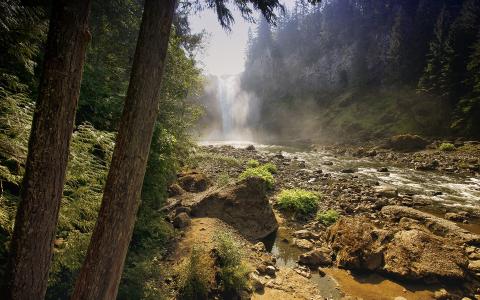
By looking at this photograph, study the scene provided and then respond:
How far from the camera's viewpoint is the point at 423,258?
7918 millimetres

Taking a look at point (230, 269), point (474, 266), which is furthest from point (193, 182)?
point (474, 266)

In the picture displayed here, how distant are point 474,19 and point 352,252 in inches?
1894

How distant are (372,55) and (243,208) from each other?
64.4 m

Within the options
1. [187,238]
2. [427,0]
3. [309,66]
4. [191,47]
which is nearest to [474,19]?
[427,0]

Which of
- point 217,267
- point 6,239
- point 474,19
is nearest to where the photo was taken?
point 6,239

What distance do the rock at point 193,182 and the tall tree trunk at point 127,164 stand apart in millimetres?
9734

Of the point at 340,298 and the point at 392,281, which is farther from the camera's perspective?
the point at 392,281

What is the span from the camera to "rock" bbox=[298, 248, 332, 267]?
27.9ft

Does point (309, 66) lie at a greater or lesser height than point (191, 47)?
greater

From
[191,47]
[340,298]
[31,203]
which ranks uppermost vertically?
[191,47]

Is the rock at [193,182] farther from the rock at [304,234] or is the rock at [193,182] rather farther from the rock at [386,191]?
the rock at [386,191]

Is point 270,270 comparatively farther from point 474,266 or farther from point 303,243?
point 474,266

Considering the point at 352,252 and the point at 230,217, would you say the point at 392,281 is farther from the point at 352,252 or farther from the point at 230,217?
the point at 230,217

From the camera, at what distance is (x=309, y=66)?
76.5 m
